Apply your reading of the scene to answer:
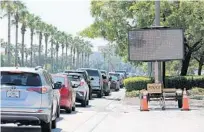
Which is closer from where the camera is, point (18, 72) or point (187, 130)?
point (18, 72)

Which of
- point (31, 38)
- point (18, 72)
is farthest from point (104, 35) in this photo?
point (31, 38)

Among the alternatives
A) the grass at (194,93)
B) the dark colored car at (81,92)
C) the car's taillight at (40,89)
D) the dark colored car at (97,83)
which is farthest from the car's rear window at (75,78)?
the car's taillight at (40,89)

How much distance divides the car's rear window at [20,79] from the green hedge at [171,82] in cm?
2314

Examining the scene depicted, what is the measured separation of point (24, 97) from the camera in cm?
1329

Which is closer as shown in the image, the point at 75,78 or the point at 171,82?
the point at 75,78

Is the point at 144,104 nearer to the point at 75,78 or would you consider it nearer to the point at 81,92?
the point at 81,92

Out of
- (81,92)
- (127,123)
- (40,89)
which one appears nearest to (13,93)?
(40,89)

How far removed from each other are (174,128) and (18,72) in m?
5.22

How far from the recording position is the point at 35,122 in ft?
44.8

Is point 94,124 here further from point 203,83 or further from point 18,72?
point 203,83

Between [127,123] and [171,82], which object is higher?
[171,82]

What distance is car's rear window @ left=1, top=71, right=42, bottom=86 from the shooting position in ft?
44.1

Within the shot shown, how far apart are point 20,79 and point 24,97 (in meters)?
0.50

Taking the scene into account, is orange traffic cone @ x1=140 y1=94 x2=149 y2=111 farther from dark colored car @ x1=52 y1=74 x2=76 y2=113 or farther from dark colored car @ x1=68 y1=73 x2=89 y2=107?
dark colored car @ x1=52 y1=74 x2=76 y2=113
